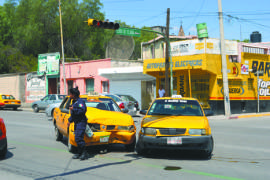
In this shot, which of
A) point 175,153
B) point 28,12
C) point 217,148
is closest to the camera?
point 175,153

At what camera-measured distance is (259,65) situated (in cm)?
2891

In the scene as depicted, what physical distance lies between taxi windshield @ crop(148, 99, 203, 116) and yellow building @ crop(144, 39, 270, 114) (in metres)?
15.5

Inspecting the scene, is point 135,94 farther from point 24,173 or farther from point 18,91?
point 24,173

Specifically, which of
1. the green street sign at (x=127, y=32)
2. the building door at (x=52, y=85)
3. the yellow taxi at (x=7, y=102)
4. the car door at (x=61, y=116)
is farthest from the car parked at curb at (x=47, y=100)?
the car door at (x=61, y=116)

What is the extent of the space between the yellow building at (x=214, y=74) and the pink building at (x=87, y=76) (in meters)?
6.05

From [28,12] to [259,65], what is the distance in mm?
35173

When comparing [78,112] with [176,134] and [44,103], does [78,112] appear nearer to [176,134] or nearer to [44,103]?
[176,134]

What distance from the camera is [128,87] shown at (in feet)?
105

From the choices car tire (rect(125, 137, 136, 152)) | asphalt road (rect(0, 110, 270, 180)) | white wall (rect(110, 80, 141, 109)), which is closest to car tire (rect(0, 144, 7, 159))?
asphalt road (rect(0, 110, 270, 180))

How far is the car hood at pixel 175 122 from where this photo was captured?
8.02 m

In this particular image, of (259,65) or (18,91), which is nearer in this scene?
(259,65)

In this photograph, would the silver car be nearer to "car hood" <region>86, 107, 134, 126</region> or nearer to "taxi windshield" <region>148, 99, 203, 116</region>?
"taxi windshield" <region>148, 99, 203, 116</region>

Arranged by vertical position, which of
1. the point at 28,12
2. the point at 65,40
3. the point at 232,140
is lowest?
the point at 232,140

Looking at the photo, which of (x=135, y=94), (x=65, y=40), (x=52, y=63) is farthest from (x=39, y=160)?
(x=65, y=40)
